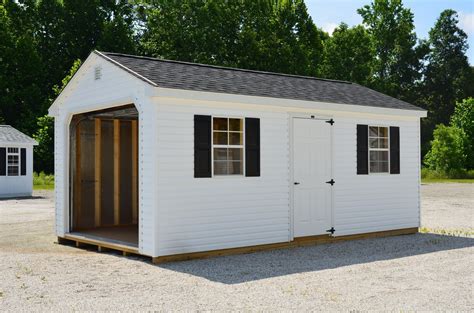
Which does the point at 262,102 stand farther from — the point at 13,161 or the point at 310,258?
the point at 13,161

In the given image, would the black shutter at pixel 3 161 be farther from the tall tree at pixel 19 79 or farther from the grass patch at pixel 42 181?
the tall tree at pixel 19 79

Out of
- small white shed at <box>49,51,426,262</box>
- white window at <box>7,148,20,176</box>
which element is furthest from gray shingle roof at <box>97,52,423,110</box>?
white window at <box>7,148,20,176</box>

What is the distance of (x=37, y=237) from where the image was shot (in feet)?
39.0

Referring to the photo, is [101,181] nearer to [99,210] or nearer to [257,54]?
[99,210]

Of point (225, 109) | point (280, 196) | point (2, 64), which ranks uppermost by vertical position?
point (2, 64)

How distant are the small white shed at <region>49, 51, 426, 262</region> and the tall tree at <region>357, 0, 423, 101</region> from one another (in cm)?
4444

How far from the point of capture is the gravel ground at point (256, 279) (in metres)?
6.17

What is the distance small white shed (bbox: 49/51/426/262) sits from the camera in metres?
8.98

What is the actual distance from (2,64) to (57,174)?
29950 mm

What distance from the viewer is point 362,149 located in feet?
38.2

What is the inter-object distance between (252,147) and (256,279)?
2988 millimetres

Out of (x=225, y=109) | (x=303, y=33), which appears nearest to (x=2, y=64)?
(x=303, y=33)

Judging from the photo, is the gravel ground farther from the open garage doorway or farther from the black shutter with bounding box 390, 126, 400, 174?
the black shutter with bounding box 390, 126, 400, 174

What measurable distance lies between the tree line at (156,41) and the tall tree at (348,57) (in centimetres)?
8
